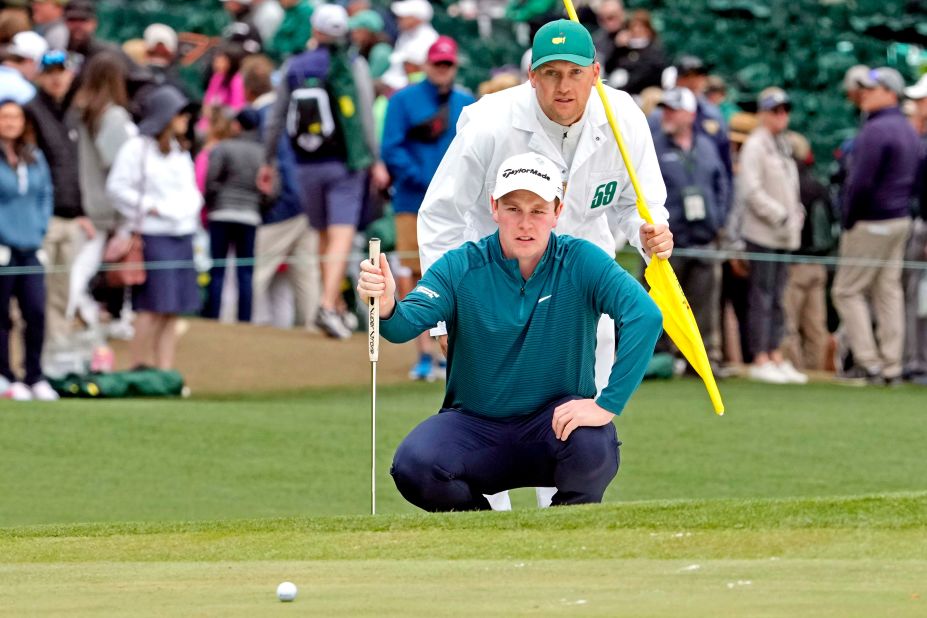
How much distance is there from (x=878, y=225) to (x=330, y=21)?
430 centimetres

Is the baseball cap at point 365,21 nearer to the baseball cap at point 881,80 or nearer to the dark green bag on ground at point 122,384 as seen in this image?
the baseball cap at point 881,80

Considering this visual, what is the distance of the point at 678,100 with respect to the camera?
15094mm

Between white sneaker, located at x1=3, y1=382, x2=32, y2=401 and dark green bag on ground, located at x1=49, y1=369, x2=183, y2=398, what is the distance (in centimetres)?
32

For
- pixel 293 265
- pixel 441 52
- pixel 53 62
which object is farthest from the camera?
pixel 293 265

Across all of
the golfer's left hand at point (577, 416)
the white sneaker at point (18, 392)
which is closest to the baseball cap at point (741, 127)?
the white sneaker at point (18, 392)

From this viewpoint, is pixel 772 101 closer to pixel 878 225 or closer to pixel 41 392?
pixel 878 225

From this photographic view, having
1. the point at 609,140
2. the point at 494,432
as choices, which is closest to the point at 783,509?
the point at 494,432

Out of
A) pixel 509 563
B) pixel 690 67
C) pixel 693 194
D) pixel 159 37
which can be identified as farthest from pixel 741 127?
pixel 509 563

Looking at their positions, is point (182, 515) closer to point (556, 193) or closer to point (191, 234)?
point (556, 193)

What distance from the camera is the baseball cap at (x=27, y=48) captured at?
14438 millimetres

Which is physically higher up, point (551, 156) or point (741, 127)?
point (551, 156)

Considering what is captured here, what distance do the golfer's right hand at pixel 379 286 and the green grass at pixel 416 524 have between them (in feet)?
2.49

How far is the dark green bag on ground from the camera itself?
45.0 feet

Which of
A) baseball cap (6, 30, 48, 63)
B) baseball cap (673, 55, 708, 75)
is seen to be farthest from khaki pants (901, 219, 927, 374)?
baseball cap (6, 30, 48, 63)
